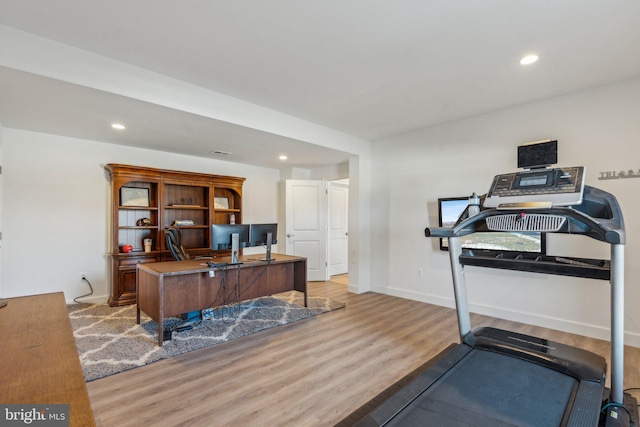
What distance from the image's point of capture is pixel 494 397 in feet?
5.28

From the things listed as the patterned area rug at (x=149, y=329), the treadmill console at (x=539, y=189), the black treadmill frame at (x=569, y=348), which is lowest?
the patterned area rug at (x=149, y=329)

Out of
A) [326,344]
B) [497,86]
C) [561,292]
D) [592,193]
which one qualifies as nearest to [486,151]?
[497,86]

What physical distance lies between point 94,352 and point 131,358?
413mm

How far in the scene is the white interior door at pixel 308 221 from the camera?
6188mm

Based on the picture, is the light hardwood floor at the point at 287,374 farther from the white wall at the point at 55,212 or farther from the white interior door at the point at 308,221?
the white wall at the point at 55,212

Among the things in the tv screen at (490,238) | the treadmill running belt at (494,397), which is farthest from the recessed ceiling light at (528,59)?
the treadmill running belt at (494,397)

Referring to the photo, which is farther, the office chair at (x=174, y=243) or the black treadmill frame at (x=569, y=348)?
the office chair at (x=174, y=243)

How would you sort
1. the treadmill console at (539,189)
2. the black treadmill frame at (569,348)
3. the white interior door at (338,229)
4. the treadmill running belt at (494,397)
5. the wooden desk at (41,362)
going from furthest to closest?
the white interior door at (338,229) → the treadmill console at (539,189) → the black treadmill frame at (569,348) → the treadmill running belt at (494,397) → the wooden desk at (41,362)

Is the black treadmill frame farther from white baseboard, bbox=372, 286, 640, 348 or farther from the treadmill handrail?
white baseboard, bbox=372, 286, 640, 348

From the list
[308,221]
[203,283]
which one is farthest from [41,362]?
[308,221]

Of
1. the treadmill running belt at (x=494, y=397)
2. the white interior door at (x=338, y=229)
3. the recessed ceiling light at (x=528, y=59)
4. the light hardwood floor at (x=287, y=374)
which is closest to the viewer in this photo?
the treadmill running belt at (x=494, y=397)

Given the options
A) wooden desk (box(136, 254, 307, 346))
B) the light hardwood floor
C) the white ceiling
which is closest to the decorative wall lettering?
the white ceiling

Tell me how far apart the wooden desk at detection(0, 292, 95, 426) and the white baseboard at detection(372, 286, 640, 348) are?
4.20 m

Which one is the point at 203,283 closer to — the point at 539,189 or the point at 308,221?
the point at 308,221
